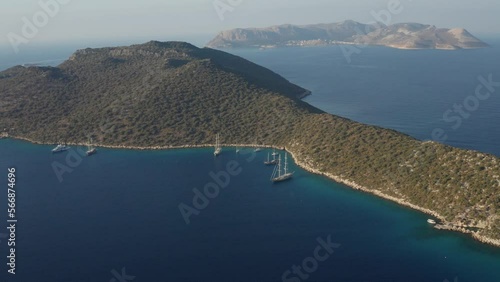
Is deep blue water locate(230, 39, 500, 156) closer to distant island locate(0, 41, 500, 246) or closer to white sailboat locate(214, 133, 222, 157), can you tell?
distant island locate(0, 41, 500, 246)

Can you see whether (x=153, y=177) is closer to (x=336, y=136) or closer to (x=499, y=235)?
(x=336, y=136)

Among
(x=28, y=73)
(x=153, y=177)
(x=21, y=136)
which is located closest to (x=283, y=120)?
(x=153, y=177)

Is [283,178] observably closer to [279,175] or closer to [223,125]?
[279,175]

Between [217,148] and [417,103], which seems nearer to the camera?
[217,148]

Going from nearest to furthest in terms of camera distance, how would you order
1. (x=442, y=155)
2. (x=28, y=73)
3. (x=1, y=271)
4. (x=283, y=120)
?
(x=1, y=271), (x=442, y=155), (x=283, y=120), (x=28, y=73)

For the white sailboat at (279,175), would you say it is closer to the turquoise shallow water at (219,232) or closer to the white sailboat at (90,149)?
the turquoise shallow water at (219,232)

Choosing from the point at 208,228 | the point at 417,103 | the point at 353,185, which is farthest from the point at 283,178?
the point at 417,103

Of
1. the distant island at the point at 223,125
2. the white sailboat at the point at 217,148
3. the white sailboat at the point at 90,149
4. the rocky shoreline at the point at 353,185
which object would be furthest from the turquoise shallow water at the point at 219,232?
the white sailboat at the point at 90,149
